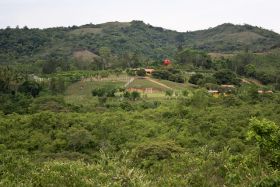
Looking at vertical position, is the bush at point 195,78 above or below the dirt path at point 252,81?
above

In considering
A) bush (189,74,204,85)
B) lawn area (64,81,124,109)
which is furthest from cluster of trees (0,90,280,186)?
bush (189,74,204,85)

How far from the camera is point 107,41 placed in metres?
165

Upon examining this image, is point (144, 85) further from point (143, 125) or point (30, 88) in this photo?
point (143, 125)

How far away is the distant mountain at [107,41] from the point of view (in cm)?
14527

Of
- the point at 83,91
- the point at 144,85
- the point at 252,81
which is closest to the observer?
the point at 83,91

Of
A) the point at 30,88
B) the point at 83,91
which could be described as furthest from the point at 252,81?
the point at 30,88

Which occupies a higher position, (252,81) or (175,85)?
(175,85)

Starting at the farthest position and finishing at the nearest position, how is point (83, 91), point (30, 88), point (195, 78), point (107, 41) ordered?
point (107, 41) → point (195, 78) → point (83, 91) → point (30, 88)

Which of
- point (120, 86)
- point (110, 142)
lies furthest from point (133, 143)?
point (120, 86)

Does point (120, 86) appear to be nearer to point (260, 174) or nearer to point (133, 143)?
point (133, 143)

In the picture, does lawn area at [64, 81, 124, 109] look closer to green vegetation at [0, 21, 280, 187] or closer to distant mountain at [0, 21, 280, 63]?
green vegetation at [0, 21, 280, 187]

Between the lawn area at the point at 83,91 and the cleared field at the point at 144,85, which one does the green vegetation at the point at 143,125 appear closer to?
the lawn area at the point at 83,91

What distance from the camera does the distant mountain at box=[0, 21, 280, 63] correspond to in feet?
477

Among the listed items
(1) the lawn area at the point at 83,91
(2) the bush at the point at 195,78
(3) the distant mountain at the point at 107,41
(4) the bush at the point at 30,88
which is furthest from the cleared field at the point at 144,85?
(3) the distant mountain at the point at 107,41
